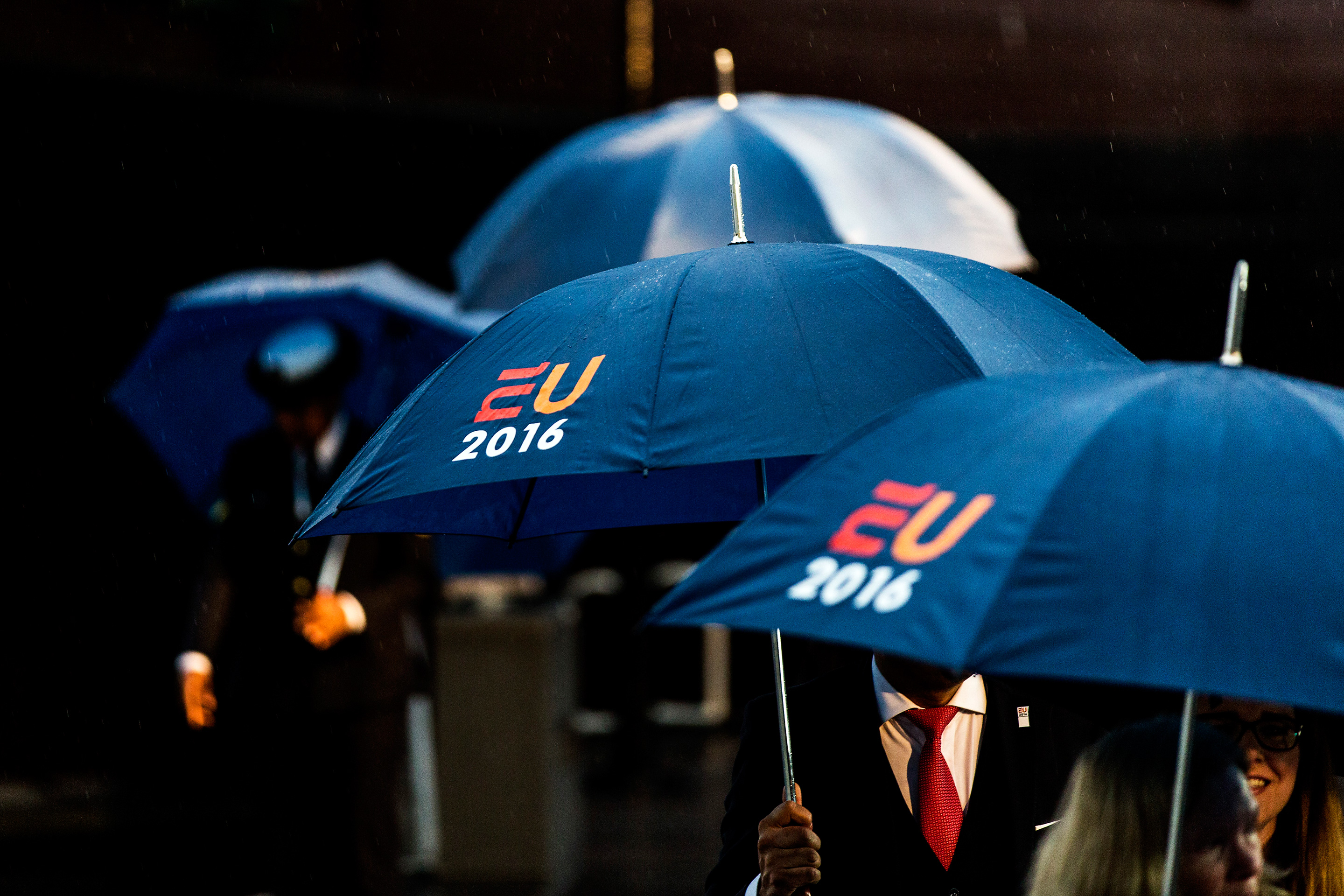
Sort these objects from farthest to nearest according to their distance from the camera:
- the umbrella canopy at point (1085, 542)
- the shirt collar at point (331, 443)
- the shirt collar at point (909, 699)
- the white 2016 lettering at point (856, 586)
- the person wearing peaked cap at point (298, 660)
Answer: the shirt collar at point (331, 443)
the person wearing peaked cap at point (298, 660)
the shirt collar at point (909, 699)
the white 2016 lettering at point (856, 586)
the umbrella canopy at point (1085, 542)

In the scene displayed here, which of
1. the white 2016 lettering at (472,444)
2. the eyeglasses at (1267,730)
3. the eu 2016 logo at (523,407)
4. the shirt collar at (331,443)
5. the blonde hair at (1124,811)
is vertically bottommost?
the shirt collar at (331,443)

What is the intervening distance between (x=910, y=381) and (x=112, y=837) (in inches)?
295

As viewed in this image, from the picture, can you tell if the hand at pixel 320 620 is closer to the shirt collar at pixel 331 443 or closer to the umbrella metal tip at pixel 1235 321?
the shirt collar at pixel 331 443

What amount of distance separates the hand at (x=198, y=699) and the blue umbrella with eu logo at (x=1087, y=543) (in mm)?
4102

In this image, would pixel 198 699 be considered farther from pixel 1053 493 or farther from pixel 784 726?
pixel 1053 493

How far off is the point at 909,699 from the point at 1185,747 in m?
0.91

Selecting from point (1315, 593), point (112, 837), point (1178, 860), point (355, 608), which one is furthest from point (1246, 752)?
point (112, 837)

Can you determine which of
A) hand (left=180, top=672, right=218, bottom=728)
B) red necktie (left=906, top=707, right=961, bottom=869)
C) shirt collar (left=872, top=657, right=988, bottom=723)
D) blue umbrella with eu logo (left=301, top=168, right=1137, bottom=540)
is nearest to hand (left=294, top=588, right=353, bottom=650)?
hand (left=180, top=672, right=218, bottom=728)

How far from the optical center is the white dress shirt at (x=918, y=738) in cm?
333

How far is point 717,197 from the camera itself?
5348 millimetres

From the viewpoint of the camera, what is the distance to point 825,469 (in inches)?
100

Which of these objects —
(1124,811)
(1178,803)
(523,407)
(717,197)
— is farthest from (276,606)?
(1178,803)

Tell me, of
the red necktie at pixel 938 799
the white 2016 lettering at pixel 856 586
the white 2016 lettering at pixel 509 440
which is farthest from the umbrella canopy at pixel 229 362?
the white 2016 lettering at pixel 856 586

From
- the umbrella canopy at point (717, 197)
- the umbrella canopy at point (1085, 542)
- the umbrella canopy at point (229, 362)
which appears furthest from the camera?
the umbrella canopy at point (229, 362)
